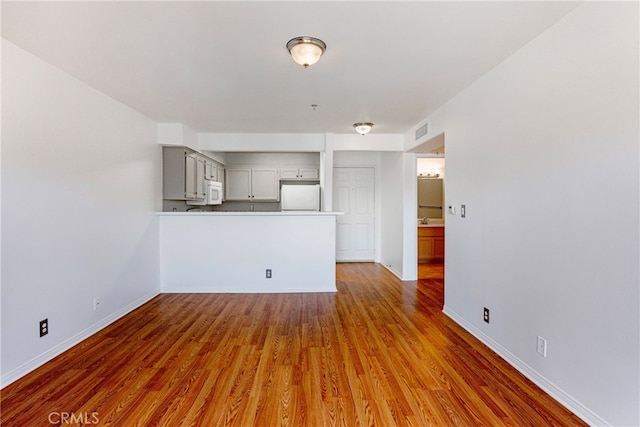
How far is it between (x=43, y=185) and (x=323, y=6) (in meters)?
2.44

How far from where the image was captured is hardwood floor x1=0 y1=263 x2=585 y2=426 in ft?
5.77

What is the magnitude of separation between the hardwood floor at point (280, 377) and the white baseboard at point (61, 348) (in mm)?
57

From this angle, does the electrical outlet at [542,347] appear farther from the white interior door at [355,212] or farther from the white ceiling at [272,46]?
the white interior door at [355,212]

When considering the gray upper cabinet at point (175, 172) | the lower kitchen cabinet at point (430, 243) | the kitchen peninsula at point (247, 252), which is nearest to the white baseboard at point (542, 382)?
the kitchen peninsula at point (247, 252)

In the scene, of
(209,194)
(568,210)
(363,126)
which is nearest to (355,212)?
(363,126)

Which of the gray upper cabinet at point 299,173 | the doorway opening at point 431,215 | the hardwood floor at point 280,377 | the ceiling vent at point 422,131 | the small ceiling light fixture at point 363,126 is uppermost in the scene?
the small ceiling light fixture at point 363,126

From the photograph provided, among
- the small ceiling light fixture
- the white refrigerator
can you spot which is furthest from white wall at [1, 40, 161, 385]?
the white refrigerator

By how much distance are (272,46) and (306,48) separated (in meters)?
0.28

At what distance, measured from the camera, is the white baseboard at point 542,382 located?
1688mm

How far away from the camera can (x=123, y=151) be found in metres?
3.41

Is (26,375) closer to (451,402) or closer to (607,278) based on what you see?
(451,402)

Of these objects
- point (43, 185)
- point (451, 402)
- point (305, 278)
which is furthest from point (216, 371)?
point (305, 278)

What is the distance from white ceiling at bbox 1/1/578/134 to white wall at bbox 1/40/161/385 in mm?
260

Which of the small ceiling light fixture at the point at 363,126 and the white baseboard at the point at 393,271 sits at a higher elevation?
the small ceiling light fixture at the point at 363,126
